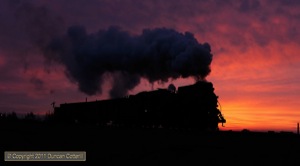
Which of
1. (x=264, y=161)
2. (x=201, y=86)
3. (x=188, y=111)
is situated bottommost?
(x=264, y=161)

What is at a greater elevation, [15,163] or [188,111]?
[188,111]

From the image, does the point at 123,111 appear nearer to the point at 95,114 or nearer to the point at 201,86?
the point at 95,114

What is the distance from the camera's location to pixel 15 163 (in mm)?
10133

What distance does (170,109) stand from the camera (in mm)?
26453

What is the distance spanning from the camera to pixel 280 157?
12.8 meters

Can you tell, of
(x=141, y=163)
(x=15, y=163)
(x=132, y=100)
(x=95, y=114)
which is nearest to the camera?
(x=15, y=163)

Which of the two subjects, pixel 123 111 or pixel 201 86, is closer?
pixel 201 86

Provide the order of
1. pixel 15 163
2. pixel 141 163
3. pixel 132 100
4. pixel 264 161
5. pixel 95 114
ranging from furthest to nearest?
pixel 95 114 → pixel 132 100 → pixel 264 161 → pixel 141 163 → pixel 15 163

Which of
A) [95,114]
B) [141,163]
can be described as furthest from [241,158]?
[95,114]

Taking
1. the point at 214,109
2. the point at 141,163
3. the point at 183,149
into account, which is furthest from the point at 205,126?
the point at 141,163

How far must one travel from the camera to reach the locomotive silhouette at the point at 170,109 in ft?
82.0

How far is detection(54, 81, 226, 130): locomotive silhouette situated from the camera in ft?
82.0

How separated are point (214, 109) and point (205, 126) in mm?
1425

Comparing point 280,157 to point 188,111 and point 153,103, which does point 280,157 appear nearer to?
point 188,111
